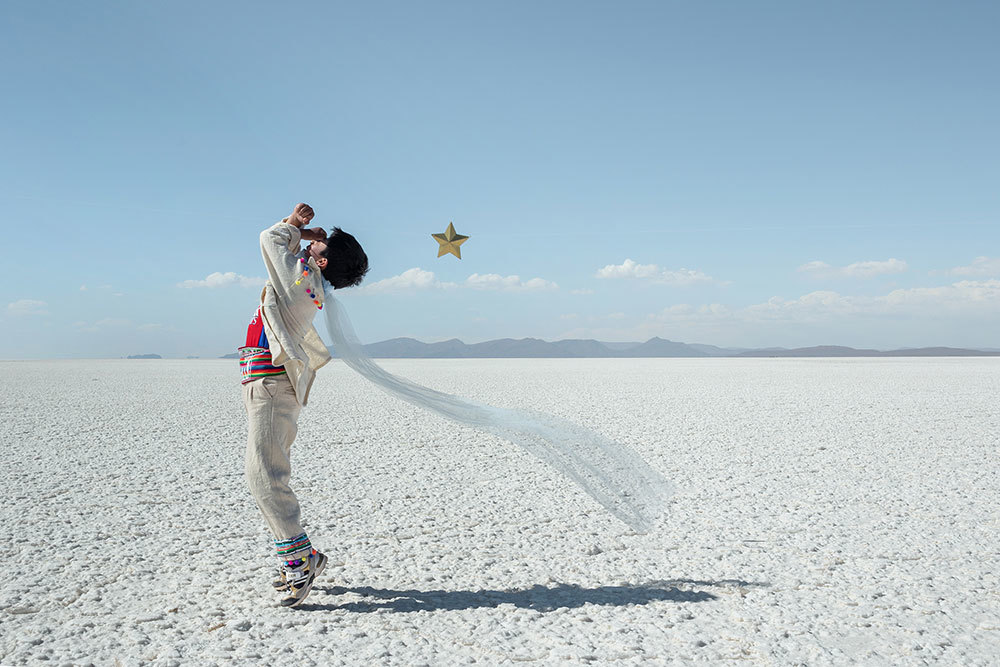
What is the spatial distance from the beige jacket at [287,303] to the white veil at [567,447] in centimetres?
38

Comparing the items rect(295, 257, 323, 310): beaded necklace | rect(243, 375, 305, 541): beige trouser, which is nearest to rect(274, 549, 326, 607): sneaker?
rect(243, 375, 305, 541): beige trouser

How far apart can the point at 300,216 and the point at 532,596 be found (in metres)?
1.89

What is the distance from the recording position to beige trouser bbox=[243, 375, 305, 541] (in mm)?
2701

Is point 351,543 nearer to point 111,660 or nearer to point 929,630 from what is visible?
point 111,660

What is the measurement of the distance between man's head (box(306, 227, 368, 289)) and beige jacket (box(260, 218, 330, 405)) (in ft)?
0.17

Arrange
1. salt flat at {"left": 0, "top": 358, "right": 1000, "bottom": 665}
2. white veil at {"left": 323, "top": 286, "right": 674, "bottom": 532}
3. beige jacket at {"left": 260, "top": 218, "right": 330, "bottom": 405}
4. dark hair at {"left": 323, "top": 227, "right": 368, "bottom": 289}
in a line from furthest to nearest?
white veil at {"left": 323, "top": 286, "right": 674, "bottom": 532} < dark hair at {"left": 323, "top": 227, "right": 368, "bottom": 289} < beige jacket at {"left": 260, "top": 218, "right": 330, "bottom": 405} < salt flat at {"left": 0, "top": 358, "right": 1000, "bottom": 665}

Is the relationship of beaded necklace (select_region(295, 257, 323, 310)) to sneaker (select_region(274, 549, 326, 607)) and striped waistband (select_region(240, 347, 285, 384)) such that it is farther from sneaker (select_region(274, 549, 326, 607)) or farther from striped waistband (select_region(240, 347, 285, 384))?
sneaker (select_region(274, 549, 326, 607))

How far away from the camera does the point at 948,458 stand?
19.1 ft

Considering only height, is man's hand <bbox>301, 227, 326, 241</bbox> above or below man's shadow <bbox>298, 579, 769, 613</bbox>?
above

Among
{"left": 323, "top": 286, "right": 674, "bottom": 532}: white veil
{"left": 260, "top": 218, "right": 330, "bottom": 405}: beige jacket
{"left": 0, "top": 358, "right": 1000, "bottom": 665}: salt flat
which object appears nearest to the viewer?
{"left": 0, "top": 358, "right": 1000, "bottom": 665}: salt flat

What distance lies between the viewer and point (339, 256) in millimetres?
2832

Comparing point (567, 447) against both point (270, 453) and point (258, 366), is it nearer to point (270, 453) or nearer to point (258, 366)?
point (270, 453)

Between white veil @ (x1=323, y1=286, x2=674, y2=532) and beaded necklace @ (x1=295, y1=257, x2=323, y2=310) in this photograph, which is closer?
beaded necklace @ (x1=295, y1=257, x2=323, y2=310)

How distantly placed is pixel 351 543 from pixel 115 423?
5.84 m
